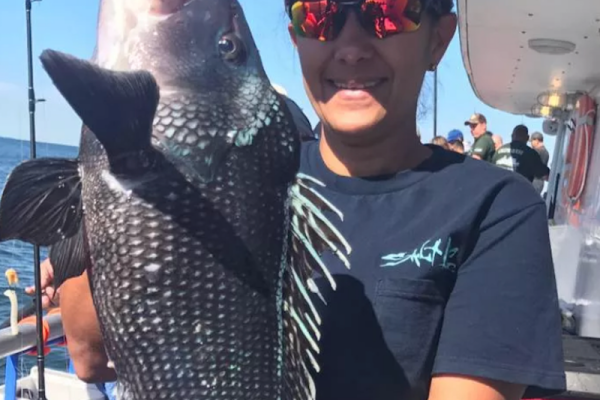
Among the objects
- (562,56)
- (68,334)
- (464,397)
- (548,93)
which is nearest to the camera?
(464,397)

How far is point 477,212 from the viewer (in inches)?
70.4

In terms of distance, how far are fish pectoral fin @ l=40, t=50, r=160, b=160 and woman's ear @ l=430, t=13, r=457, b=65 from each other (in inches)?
34.3

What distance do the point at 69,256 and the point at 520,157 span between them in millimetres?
9650

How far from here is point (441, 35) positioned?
6.59ft

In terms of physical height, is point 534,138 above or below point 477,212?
below

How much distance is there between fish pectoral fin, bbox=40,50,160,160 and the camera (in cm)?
135

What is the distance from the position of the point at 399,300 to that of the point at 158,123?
2.38 ft

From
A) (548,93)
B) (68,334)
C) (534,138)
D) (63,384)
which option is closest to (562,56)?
(548,93)

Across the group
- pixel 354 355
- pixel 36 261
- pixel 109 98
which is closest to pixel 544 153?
pixel 36 261

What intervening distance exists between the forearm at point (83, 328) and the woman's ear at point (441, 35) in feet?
3.67

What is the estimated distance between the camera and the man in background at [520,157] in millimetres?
10344

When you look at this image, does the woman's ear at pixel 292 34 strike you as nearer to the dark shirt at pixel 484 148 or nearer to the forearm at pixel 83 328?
the forearm at pixel 83 328

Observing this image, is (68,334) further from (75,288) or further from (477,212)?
(477,212)

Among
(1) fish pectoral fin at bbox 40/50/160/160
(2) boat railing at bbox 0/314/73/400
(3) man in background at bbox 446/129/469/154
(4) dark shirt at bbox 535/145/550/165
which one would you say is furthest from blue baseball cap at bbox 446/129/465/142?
(1) fish pectoral fin at bbox 40/50/160/160
